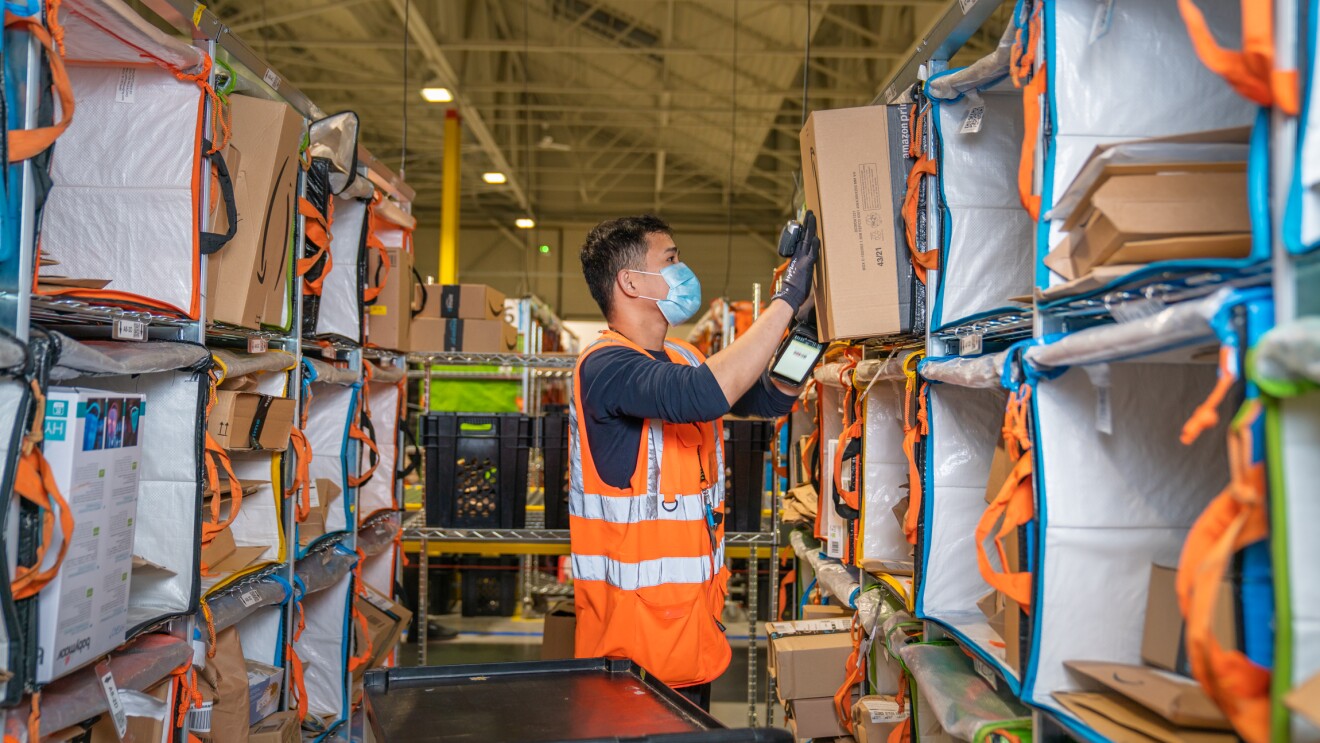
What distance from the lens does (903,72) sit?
2422 millimetres

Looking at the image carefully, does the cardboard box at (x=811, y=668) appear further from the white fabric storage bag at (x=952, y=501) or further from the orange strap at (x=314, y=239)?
the orange strap at (x=314, y=239)

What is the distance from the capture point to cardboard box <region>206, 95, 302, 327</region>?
2.61m

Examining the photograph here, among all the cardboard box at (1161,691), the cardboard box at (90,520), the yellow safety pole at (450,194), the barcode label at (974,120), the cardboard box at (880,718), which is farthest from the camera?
the yellow safety pole at (450,194)

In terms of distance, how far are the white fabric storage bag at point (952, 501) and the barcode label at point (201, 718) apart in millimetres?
1846

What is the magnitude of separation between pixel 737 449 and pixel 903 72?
2574 millimetres

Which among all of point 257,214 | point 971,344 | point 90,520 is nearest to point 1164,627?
point 971,344

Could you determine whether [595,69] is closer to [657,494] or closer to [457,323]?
[457,323]

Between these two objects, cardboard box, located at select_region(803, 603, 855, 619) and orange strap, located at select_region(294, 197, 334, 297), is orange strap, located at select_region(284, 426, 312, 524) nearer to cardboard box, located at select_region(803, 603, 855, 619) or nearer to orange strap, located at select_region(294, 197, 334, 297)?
orange strap, located at select_region(294, 197, 334, 297)

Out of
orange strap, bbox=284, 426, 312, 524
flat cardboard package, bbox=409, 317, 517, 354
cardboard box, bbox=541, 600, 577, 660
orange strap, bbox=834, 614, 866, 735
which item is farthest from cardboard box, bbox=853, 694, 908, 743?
flat cardboard package, bbox=409, 317, 517, 354

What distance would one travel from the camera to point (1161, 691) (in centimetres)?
132

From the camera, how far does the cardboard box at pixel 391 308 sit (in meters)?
4.12

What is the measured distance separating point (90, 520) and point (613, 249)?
→ 1450 millimetres

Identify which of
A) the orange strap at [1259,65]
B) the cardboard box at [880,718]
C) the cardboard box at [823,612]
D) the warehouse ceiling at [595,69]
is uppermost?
the warehouse ceiling at [595,69]

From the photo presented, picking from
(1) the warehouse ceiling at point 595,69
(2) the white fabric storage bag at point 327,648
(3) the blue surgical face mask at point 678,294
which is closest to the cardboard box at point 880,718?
(3) the blue surgical face mask at point 678,294
